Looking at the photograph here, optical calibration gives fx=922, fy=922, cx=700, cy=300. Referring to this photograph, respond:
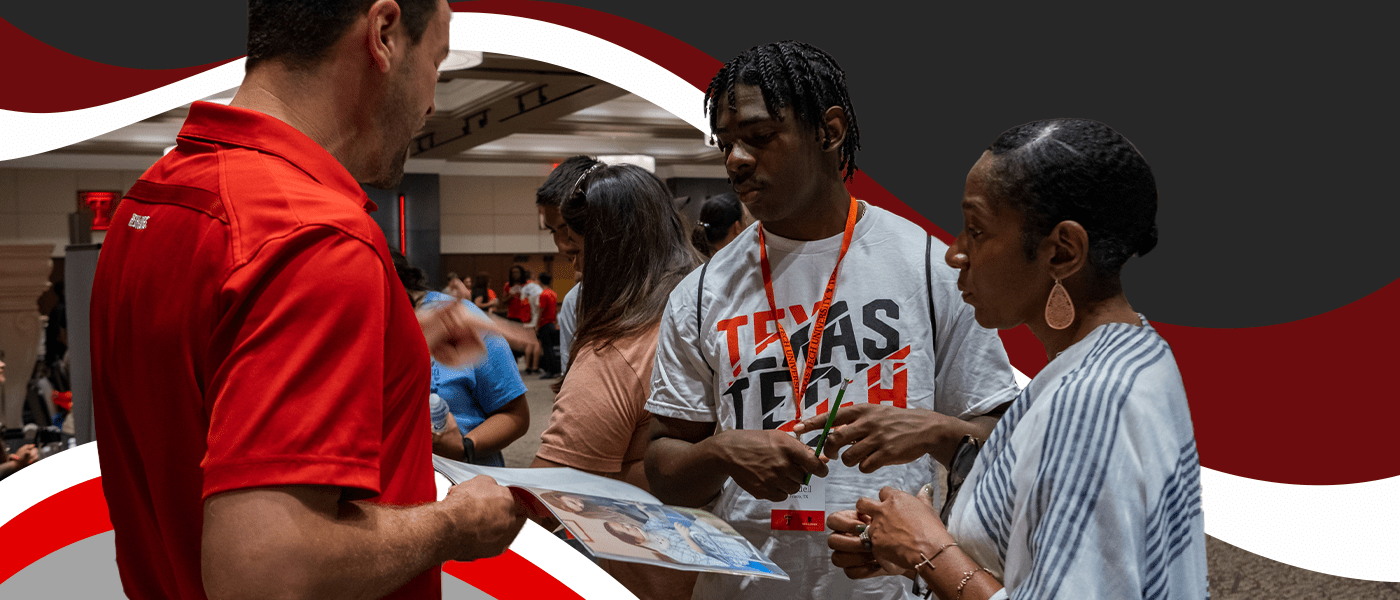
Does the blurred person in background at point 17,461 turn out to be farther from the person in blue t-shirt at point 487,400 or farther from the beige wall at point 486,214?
the beige wall at point 486,214

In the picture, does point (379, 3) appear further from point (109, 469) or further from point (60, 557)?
point (60, 557)

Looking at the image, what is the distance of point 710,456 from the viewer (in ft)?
5.28

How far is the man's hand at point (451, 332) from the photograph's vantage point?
4.83 feet

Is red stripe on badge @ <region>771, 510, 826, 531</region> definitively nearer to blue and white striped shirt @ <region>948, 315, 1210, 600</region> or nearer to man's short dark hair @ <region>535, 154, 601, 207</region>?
blue and white striped shirt @ <region>948, 315, 1210, 600</region>

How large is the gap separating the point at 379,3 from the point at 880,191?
2.04 metres

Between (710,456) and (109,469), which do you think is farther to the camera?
(710,456)

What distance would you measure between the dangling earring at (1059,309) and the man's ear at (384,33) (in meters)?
0.86

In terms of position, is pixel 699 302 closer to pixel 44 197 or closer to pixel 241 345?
pixel 241 345

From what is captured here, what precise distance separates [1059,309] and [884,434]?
0.41m

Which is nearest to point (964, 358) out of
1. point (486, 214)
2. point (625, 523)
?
point (625, 523)

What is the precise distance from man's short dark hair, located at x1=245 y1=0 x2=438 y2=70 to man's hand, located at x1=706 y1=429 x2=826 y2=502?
2.83 feet

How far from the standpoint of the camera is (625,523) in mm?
1180

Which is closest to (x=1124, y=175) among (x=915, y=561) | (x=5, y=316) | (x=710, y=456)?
(x=915, y=561)

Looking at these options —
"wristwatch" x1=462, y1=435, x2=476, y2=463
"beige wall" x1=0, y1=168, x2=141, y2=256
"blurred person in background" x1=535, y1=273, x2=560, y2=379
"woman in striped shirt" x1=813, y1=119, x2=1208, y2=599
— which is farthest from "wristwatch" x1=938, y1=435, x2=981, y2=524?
"beige wall" x1=0, y1=168, x2=141, y2=256
